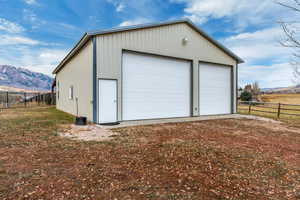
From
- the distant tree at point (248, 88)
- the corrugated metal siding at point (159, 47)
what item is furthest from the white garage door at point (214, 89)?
the distant tree at point (248, 88)

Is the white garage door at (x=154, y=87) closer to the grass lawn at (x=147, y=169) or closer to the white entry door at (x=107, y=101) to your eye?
the white entry door at (x=107, y=101)

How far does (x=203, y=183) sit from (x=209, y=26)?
520 inches

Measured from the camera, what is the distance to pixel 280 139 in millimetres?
5699

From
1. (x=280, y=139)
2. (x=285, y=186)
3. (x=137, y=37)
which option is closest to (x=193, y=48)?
(x=137, y=37)

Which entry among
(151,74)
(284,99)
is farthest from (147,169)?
(284,99)

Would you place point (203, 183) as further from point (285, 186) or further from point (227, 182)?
point (285, 186)

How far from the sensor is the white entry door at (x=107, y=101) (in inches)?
304

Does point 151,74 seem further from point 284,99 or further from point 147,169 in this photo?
point 284,99

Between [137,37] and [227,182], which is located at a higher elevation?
[137,37]

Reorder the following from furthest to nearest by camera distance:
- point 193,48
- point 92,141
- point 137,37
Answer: point 193,48
point 137,37
point 92,141

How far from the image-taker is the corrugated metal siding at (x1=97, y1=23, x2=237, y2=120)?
783 centimetres

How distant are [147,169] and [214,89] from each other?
32.3ft

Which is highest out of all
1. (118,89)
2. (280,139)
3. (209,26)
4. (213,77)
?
(209,26)

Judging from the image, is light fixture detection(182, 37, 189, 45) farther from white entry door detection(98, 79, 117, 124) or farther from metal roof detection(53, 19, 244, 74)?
white entry door detection(98, 79, 117, 124)
